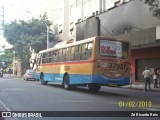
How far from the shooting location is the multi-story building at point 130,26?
31.6 meters

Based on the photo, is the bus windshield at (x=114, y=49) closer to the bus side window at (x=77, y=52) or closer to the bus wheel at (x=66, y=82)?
the bus side window at (x=77, y=52)

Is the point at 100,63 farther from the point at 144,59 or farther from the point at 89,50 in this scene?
the point at 144,59

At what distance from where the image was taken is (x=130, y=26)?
35.5 m

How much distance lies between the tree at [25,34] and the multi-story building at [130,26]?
41.5 ft

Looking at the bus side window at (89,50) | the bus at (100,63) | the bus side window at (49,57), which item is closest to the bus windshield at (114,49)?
the bus at (100,63)

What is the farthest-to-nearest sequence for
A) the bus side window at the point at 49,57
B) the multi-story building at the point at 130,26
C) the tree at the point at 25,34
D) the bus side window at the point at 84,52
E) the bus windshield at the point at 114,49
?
the tree at the point at 25,34, the multi-story building at the point at 130,26, the bus side window at the point at 49,57, the bus side window at the point at 84,52, the bus windshield at the point at 114,49

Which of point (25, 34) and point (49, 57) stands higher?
point (25, 34)

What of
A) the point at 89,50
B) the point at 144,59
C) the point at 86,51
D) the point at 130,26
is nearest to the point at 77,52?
the point at 86,51

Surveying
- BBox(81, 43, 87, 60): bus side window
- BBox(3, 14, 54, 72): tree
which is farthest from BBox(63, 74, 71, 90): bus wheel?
BBox(3, 14, 54, 72): tree

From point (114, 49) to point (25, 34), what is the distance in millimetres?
42361

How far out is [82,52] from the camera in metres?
23.0

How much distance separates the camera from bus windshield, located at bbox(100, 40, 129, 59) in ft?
70.3

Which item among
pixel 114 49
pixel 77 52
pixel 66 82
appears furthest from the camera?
pixel 66 82

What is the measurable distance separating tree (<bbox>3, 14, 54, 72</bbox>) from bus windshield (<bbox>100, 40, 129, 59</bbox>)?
126 feet
